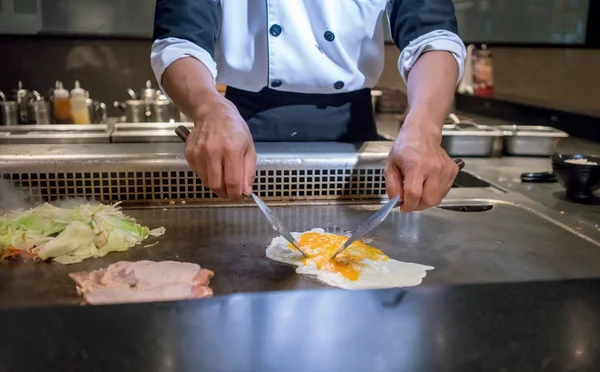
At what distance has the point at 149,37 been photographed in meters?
3.26

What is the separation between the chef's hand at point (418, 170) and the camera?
1032mm

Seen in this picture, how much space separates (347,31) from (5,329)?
102 centimetres

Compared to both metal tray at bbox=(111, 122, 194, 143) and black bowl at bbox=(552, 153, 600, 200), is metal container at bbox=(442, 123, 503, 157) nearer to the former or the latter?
black bowl at bbox=(552, 153, 600, 200)

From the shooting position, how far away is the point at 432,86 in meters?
1.21

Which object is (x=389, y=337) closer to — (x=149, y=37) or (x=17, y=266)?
(x=17, y=266)

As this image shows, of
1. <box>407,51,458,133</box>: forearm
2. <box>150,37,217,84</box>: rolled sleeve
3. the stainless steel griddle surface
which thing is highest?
<box>150,37,217,84</box>: rolled sleeve

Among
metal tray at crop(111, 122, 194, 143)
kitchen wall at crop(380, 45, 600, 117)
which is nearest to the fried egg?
metal tray at crop(111, 122, 194, 143)

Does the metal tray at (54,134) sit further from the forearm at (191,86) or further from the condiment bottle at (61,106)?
the forearm at (191,86)

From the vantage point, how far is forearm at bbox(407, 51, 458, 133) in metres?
1.16

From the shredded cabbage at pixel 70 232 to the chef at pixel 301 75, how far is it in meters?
0.19

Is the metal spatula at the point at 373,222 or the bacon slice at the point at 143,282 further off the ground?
the metal spatula at the point at 373,222

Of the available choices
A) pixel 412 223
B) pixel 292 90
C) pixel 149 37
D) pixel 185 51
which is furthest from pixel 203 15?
pixel 149 37

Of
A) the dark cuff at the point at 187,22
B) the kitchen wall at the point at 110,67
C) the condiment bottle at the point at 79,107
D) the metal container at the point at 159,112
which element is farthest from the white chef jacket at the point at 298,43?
the kitchen wall at the point at 110,67

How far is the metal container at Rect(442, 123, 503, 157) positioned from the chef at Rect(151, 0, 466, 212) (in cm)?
40
